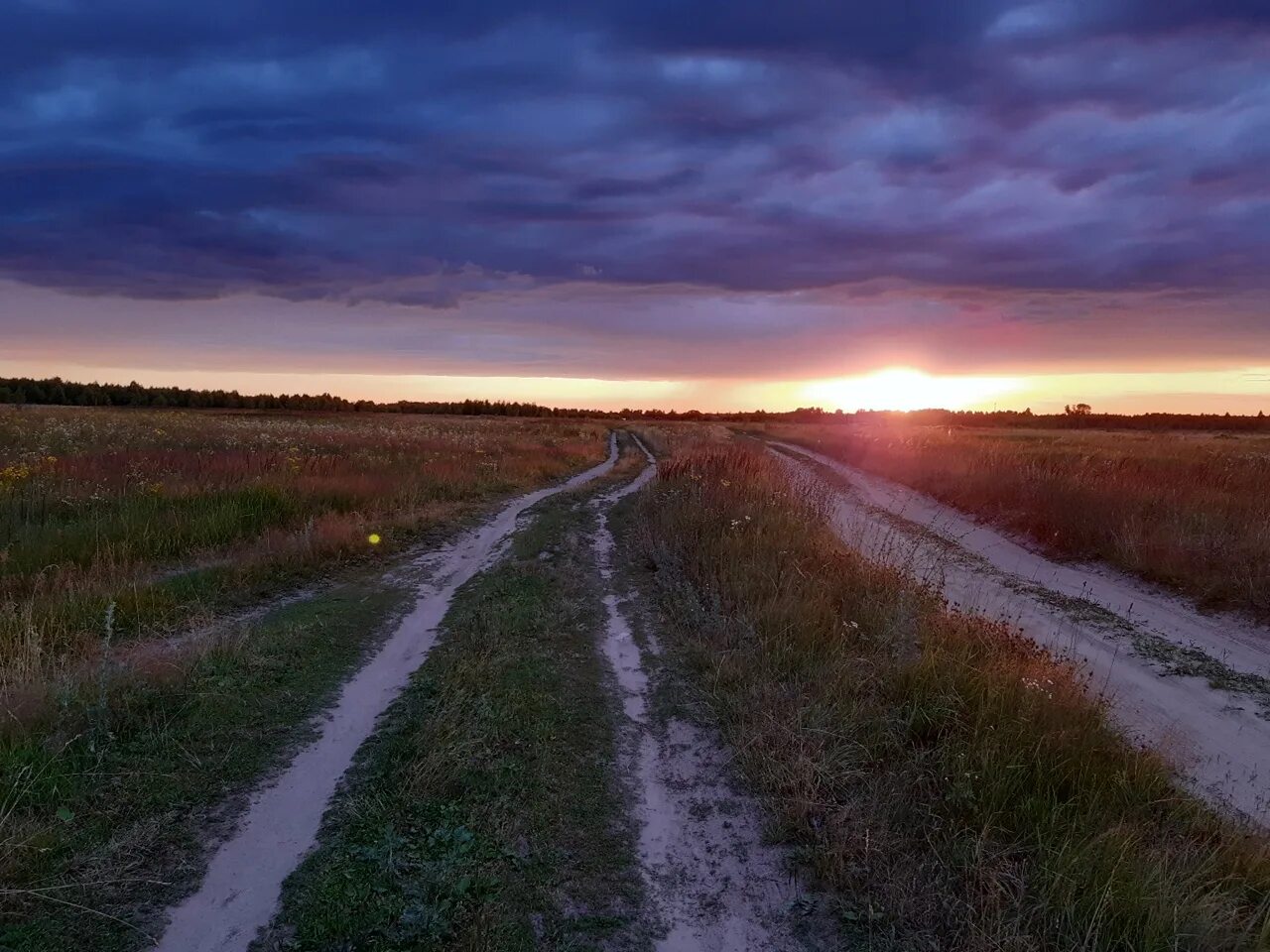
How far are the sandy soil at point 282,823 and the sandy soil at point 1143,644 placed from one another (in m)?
6.16

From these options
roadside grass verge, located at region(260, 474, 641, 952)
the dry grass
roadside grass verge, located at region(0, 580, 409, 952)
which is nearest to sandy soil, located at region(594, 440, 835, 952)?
roadside grass verge, located at region(260, 474, 641, 952)

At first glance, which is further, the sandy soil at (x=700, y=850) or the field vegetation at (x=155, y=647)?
the field vegetation at (x=155, y=647)

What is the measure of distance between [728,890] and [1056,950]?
1640mm

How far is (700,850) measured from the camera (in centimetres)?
458

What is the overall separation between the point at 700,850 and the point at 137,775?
12.6ft

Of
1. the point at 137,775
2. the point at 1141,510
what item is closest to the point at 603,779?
the point at 137,775

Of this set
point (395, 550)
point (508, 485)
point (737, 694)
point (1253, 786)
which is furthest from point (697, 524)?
point (508, 485)

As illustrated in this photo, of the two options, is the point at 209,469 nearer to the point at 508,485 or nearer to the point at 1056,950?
the point at 508,485

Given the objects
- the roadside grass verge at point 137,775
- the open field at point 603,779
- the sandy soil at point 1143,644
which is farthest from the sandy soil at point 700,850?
the sandy soil at point 1143,644

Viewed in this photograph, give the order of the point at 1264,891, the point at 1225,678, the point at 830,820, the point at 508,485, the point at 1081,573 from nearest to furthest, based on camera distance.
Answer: the point at 1264,891 < the point at 830,820 < the point at 1225,678 < the point at 1081,573 < the point at 508,485

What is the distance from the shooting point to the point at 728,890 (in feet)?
13.9

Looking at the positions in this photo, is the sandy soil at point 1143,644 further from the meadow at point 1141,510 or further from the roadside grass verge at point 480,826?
the roadside grass verge at point 480,826

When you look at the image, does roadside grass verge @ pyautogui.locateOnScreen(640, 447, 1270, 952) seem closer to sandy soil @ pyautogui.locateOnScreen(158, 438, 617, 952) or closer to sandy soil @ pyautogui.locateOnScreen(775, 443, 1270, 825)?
sandy soil @ pyautogui.locateOnScreen(775, 443, 1270, 825)

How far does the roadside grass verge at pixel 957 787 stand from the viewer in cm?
366
